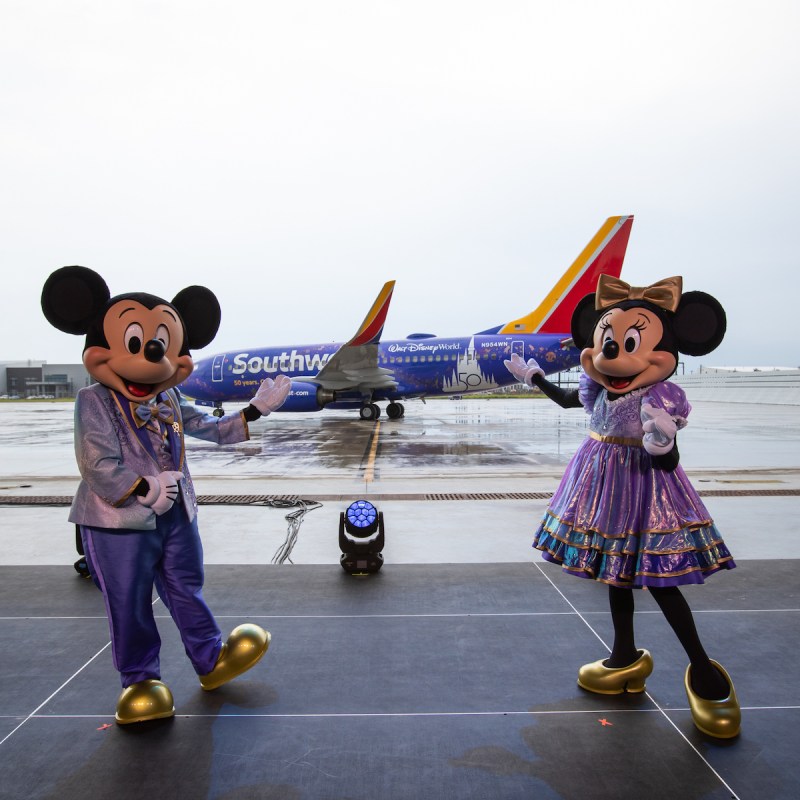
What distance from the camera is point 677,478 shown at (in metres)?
2.90

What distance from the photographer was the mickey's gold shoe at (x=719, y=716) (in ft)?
8.43

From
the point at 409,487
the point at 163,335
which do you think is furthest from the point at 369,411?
the point at 163,335

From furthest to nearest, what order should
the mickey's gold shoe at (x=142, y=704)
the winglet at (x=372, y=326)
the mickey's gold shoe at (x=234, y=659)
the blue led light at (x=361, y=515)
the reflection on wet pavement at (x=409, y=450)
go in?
the winglet at (x=372, y=326)
the reflection on wet pavement at (x=409, y=450)
the blue led light at (x=361, y=515)
the mickey's gold shoe at (x=234, y=659)
the mickey's gold shoe at (x=142, y=704)

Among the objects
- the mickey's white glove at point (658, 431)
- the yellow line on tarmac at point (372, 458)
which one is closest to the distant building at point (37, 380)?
the yellow line on tarmac at point (372, 458)

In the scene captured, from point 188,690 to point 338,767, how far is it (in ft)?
3.32

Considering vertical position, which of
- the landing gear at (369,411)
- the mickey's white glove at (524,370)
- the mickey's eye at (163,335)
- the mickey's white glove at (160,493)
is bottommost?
the landing gear at (369,411)

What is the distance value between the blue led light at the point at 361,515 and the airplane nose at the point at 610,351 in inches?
92.4

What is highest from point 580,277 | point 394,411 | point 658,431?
point 580,277

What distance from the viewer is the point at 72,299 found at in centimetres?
304

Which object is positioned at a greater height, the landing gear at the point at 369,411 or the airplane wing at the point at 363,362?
the airplane wing at the point at 363,362

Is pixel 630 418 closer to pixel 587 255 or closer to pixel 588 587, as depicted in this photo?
pixel 588 587

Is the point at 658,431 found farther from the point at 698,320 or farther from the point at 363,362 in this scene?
the point at 363,362

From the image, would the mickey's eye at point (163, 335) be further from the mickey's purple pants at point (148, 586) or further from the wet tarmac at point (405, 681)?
the wet tarmac at point (405, 681)

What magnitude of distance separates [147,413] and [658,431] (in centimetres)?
218
